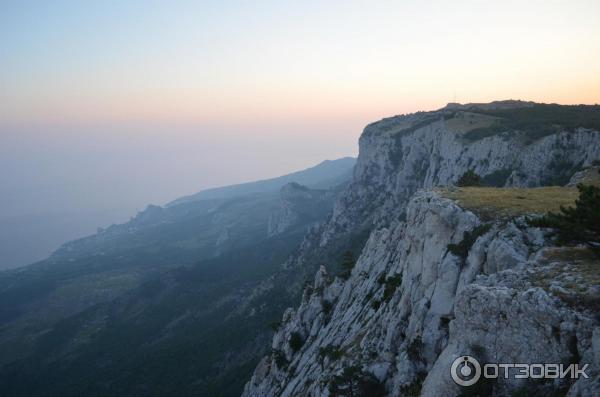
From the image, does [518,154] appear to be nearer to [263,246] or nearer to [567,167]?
[567,167]

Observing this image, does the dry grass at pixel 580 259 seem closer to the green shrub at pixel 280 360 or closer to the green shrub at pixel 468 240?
the green shrub at pixel 468 240

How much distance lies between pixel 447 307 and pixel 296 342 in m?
30.2

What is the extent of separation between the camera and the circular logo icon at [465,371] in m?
15.6

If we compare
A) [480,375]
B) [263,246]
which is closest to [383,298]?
[480,375]

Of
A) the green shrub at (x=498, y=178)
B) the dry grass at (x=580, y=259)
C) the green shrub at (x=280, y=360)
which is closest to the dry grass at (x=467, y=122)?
the green shrub at (x=498, y=178)

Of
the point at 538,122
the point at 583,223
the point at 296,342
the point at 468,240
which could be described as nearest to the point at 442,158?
the point at 538,122

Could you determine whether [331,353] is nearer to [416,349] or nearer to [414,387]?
[416,349]

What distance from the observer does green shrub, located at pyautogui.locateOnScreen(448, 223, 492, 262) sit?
2233cm

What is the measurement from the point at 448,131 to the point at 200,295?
103303 millimetres

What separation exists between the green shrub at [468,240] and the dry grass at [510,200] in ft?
3.91

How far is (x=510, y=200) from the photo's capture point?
25938mm

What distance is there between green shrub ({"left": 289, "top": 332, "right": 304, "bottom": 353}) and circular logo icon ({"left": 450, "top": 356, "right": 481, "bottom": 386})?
3467 centimetres

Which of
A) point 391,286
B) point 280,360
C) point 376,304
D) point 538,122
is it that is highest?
point 538,122

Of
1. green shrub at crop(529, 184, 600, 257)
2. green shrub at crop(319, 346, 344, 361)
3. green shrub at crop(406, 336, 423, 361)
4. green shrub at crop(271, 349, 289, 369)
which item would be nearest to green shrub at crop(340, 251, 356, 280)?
green shrub at crop(271, 349, 289, 369)
